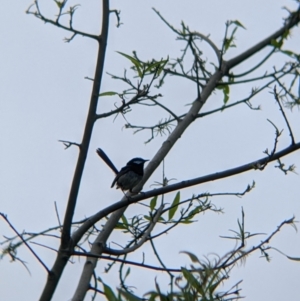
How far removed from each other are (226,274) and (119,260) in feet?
2.17

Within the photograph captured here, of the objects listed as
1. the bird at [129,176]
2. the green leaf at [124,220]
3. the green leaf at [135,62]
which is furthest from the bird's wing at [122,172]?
the green leaf at [135,62]

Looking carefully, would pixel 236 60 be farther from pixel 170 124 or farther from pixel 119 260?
pixel 119 260

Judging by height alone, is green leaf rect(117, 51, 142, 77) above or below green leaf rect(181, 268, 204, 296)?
above

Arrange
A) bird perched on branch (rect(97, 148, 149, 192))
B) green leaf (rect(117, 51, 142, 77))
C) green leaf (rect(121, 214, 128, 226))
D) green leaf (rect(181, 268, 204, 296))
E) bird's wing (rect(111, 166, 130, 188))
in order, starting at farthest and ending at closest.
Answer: bird's wing (rect(111, 166, 130, 188)), bird perched on branch (rect(97, 148, 149, 192)), green leaf (rect(121, 214, 128, 226)), green leaf (rect(117, 51, 142, 77)), green leaf (rect(181, 268, 204, 296))

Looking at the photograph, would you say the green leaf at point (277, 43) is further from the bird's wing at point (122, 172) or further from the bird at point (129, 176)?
the bird's wing at point (122, 172)

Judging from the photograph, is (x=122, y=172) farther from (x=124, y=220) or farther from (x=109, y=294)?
(x=109, y=294)

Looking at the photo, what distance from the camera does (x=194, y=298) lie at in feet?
8.82

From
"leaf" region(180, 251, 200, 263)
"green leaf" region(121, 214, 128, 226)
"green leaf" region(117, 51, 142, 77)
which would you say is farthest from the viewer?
"green leaf" region(121, 214, 128, 226)

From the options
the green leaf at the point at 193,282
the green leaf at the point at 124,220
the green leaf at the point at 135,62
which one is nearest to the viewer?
the green leaf at the point at 193,282

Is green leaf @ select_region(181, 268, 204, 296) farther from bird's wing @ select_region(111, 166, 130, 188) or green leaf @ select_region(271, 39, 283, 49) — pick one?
bird's wing @ select_region(111, 166, 130, 188)

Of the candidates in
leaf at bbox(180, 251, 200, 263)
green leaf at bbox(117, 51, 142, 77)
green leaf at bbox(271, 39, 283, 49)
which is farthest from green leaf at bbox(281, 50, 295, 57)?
leaf at bbox(180, 251, 200, 263)

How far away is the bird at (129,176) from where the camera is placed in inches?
253

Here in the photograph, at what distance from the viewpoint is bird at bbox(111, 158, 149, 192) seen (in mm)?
6422

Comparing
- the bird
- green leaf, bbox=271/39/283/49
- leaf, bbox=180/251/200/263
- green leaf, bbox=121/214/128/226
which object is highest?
the bird
